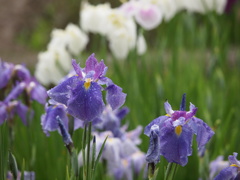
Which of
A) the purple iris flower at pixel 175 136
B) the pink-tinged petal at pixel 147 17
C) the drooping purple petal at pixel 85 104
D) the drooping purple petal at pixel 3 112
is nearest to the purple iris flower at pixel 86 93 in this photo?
the drooping purple petal at pixel 85 104

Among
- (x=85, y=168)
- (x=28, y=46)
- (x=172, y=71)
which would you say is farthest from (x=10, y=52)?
(x=85, y=168)

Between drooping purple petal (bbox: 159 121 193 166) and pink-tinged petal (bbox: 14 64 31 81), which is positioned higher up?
pink-tinged petal (bbox: 14 64 31 81)

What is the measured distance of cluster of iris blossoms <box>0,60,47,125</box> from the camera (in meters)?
1.79

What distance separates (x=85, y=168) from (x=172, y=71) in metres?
1.97

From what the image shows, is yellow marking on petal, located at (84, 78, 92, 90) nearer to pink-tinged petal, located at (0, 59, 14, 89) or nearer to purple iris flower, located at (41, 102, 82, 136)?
purple iris flower, located at (41, 102, 82, 136)

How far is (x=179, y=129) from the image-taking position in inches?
44.8

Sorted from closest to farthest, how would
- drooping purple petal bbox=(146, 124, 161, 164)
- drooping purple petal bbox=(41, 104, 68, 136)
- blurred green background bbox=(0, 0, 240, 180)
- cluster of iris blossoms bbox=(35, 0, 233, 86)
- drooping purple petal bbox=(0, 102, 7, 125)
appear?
drooping purple petal bbox=(146, 124, 161, 164) < drooping purple petal bbox=(41, 104, 68, 136) < drooping purple petal bbox=(0, 102, 7, 125) < blurred green background bbox=(0, 0, 240, 180) < cluster of iris blossoms bbox=(35, 0, 233, 86)

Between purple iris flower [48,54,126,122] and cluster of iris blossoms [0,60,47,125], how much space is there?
2.17ft

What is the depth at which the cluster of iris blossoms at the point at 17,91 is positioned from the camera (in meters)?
1.79

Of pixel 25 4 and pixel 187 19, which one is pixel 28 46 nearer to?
pixel 25 4

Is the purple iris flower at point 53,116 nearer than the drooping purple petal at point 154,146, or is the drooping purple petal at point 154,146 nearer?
the drooping purple petal at point 154,146

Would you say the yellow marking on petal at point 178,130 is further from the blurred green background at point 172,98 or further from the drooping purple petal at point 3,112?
the drooping purple petal at point 3,112

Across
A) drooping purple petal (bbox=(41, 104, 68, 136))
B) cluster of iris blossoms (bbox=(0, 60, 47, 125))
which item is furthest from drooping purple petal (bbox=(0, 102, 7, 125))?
drooping purple petal (bbox=(41, 104, 68, 136))

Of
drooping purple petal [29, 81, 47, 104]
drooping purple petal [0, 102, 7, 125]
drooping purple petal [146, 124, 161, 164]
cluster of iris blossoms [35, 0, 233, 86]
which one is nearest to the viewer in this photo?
drooping purple petal [146, 124, 161, 164]
